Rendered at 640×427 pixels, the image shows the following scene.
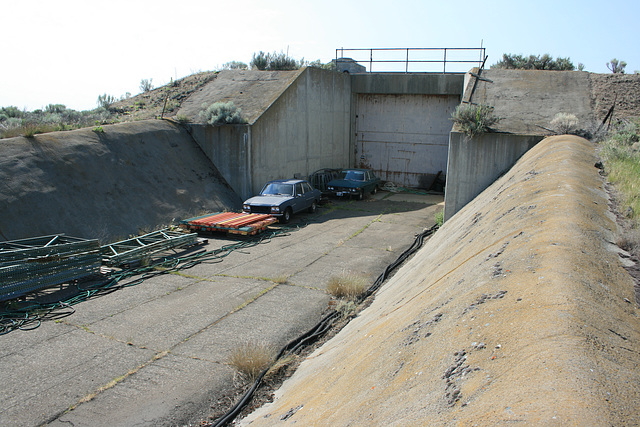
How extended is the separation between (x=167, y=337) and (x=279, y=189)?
11157 millimetres

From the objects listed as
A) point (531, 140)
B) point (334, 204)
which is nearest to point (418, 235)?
point (531, 140)

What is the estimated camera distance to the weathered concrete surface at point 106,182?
1324cm

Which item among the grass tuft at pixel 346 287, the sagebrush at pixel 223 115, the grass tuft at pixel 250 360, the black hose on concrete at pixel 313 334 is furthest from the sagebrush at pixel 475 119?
the grass tuft at pixel 250 360

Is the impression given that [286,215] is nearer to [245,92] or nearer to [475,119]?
[475,119]

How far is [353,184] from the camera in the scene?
23281mm

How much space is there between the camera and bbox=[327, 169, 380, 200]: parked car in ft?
75.8

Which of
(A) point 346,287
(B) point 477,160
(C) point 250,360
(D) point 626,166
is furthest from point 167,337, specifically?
(B) point 477,160

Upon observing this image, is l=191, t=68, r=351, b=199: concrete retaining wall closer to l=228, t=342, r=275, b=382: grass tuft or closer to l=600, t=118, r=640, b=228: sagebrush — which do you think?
l=228, t=342, r=275, b=382: grass tuft

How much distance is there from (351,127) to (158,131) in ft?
43.3

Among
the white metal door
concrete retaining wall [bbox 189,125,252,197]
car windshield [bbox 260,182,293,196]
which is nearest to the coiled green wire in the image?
car windshield [bbox 260,182,293,196]

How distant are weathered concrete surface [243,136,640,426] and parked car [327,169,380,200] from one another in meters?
15.4

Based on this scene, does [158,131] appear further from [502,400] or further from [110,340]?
[502,400]

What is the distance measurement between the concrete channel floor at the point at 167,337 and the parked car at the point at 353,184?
342 inches

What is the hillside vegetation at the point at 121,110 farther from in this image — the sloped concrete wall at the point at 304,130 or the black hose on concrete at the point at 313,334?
the black hose on concrete at the point at 313,334
